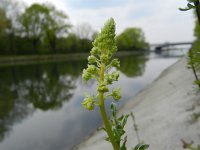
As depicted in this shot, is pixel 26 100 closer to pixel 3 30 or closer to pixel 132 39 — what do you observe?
pixel 3 30

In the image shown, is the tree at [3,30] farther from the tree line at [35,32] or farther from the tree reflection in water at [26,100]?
the tree reflection in water at [26,100]

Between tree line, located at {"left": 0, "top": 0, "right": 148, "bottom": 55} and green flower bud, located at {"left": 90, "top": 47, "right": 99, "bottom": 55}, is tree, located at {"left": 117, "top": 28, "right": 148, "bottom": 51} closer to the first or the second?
tree line, located at {"left": 0, "top": 0, "right": 148, "bottom": 55}

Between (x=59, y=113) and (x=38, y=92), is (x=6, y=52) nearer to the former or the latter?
(x=38, y=92)

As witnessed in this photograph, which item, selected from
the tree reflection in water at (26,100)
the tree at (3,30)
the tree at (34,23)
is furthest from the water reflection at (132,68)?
the tree at (34,23)

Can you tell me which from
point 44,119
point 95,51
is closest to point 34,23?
point 44,119

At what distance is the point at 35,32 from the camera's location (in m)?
91.1

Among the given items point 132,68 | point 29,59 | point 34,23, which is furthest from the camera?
point 34,23

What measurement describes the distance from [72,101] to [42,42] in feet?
258

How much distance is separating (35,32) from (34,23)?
274 centimetres

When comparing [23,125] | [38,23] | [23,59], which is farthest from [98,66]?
[38,23]

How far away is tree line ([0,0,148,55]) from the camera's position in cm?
8249

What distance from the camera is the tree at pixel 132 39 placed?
158100 millimetres

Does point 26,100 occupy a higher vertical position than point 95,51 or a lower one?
lower

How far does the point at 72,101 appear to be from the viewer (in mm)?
23125
